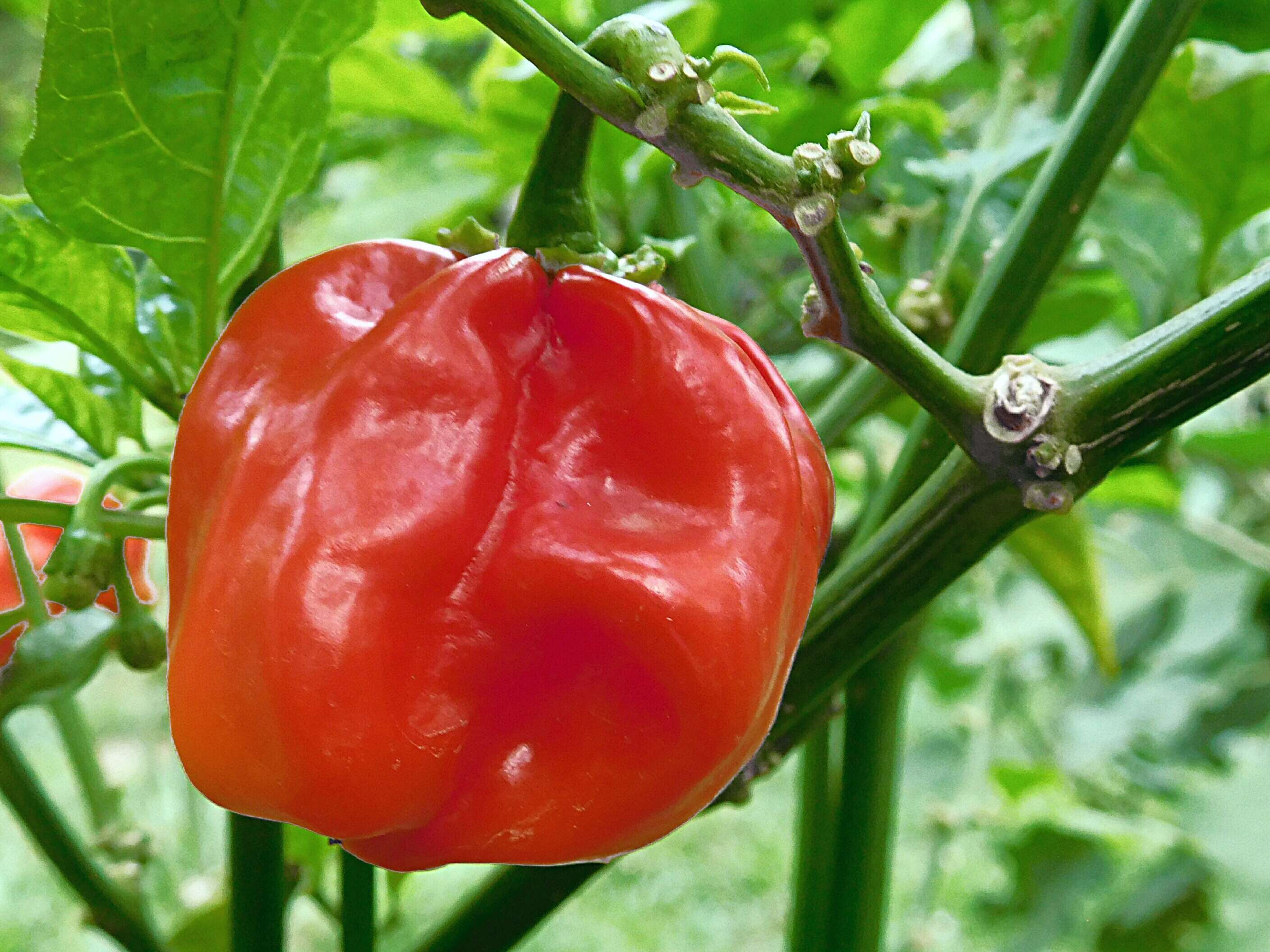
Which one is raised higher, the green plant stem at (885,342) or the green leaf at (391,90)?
the green plant stem at (885,342)

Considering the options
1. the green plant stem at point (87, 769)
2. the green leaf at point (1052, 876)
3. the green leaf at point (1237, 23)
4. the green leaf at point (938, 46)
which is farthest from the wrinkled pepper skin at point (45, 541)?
the green leaf at point (1052, 876)

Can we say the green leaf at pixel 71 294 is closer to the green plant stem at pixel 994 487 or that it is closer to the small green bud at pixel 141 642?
the small green bud at pixel 141 642

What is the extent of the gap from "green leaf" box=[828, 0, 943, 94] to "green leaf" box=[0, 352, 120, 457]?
44 cm

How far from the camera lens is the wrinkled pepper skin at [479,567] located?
312mm

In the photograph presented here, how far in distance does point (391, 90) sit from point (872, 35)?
28cm

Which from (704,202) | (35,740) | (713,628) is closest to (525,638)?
(713,628)

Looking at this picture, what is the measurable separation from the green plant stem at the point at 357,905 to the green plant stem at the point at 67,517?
0.43ft

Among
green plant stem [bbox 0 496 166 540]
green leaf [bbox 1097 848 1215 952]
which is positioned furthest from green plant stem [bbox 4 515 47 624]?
green leaf [bbox 1097 848 1215 952]

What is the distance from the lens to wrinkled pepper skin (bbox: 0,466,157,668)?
569 mm

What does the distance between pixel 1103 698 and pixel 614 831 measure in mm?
1084

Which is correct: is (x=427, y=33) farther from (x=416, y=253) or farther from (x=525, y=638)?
(x=525, y=638)

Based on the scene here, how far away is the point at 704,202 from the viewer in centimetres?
81

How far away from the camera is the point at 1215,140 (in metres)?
0.57

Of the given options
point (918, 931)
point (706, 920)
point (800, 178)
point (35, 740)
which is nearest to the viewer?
point (800, 178)
